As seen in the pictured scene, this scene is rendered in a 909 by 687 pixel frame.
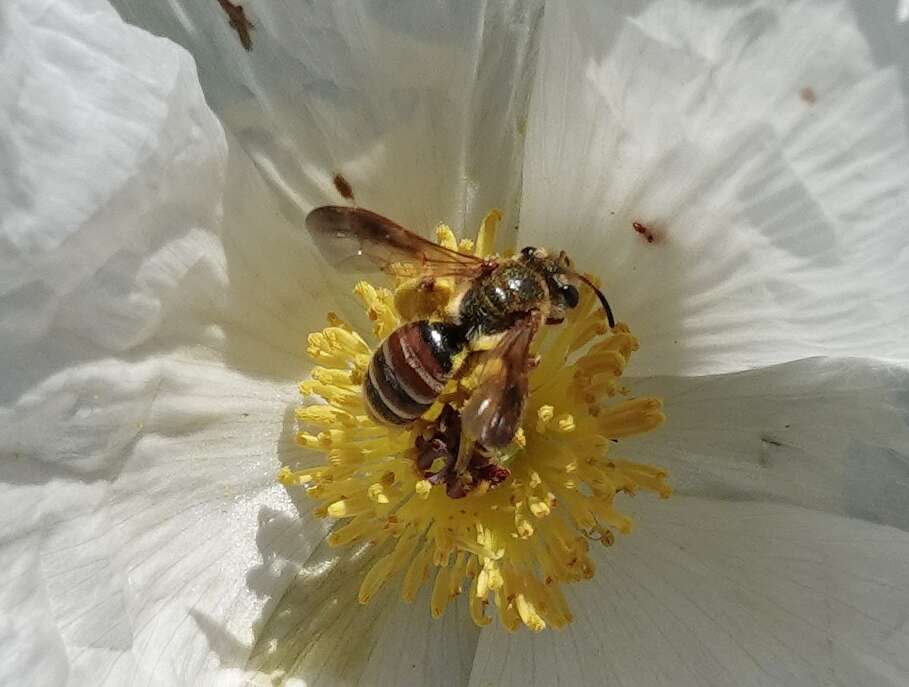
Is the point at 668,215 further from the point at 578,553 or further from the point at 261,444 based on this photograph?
the point at 261,444

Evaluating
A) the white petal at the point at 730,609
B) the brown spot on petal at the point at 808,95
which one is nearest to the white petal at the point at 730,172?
the brown spot on petal at the point at 808,95

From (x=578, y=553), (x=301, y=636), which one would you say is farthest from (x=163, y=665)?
(x=578, y=553)

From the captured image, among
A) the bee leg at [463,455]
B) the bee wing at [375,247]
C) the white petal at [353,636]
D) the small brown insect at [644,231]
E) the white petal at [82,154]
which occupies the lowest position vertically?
the white petal at [353,636]

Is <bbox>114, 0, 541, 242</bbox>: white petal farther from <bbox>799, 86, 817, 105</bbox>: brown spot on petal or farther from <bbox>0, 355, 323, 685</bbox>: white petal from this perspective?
<bbox>799, 86, 817, 105</bbox>: brown spot on petal

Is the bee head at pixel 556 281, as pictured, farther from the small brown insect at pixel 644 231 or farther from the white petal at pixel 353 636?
the white petal at pixel 353 636

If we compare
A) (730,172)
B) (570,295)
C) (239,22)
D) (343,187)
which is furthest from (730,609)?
(239,22)

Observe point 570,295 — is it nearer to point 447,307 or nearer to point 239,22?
point 447,307
